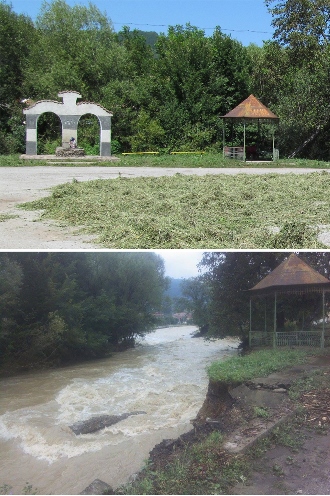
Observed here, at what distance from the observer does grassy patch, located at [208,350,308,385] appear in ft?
13.4

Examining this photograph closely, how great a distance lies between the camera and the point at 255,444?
3742 mm

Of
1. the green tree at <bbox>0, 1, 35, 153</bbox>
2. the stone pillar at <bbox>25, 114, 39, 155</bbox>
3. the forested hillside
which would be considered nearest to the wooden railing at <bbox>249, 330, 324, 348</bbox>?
the stone pillar at <bbox>25, 114, 39, 155</bbox>

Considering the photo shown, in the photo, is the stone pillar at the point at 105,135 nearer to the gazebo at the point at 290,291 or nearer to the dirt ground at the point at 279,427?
the gazebo at the point at 290,291

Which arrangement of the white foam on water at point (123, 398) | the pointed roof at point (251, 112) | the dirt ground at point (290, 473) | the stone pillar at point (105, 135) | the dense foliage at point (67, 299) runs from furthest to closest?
the stone pillar at point (105, 135) < the pointed roof at point (251, 112) < the dense foliage at point (67, 299) < the white foam on water at point (123, 398) < the dirt ground at point (290, 473)

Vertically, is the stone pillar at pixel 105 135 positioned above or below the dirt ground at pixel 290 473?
above

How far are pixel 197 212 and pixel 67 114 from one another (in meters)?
14.4

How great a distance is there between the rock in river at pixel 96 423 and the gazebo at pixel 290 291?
1.11 m

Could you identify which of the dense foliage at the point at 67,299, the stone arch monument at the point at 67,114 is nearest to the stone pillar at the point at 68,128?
the stone arch monument at the point at 67,114

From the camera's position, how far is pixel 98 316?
4148mm

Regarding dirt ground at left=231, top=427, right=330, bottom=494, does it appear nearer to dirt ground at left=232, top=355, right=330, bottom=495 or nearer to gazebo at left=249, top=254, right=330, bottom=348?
dirt ground at left=232, top=355, right=330, bottom=495

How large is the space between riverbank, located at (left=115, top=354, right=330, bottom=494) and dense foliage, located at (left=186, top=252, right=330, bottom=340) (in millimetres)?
377

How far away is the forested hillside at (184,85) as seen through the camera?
22159mm

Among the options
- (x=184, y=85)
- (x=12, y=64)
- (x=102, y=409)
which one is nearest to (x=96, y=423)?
(x=102, y=409)

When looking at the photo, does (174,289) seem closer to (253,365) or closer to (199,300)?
(199,300)
